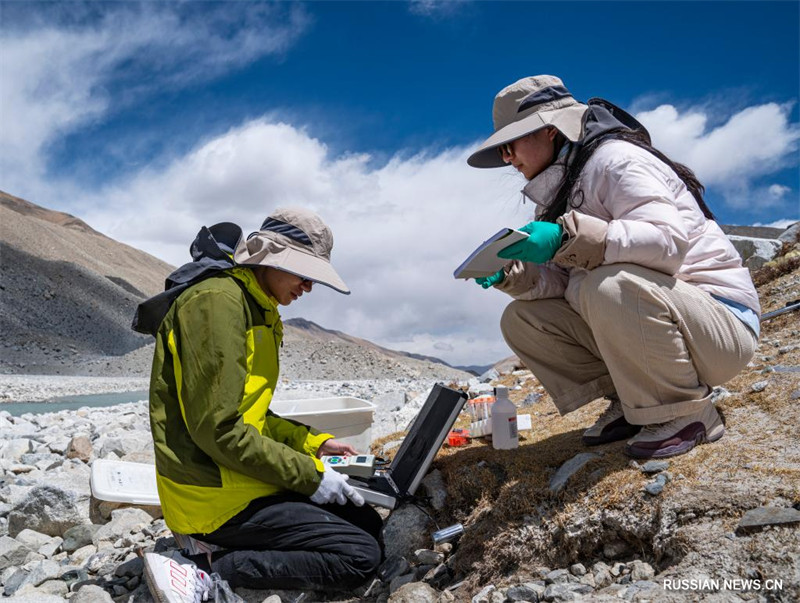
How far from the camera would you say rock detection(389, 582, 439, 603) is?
2754 mm

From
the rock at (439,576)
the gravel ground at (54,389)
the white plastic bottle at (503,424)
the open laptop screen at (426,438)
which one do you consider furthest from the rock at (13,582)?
the gravel ground at (54,389)

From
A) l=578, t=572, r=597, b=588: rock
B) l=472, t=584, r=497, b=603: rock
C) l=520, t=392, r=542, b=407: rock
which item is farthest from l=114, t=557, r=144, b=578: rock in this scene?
l=520, t=392, r=542, b=407: rock

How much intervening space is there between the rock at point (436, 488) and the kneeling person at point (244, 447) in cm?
49

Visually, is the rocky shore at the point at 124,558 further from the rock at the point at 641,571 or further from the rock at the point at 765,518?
the rock at the point at 765,518

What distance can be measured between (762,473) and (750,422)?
75 centimetres

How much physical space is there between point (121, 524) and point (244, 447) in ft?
6.54

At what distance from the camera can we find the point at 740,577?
2.14 metres

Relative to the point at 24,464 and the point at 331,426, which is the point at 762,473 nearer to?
the point at 331,426

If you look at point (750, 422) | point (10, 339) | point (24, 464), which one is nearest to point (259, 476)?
point (750, 422)

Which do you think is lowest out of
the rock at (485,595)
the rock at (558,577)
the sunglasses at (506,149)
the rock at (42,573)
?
the rock at (42,573)

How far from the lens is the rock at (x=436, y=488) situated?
12.0 feet

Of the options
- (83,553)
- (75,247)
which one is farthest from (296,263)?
(75,247)

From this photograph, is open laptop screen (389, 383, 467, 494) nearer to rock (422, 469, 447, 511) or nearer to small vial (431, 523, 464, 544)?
rock (422, 469, 447, 511)

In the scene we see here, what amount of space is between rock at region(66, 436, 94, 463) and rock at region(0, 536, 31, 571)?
2266 millimetres
